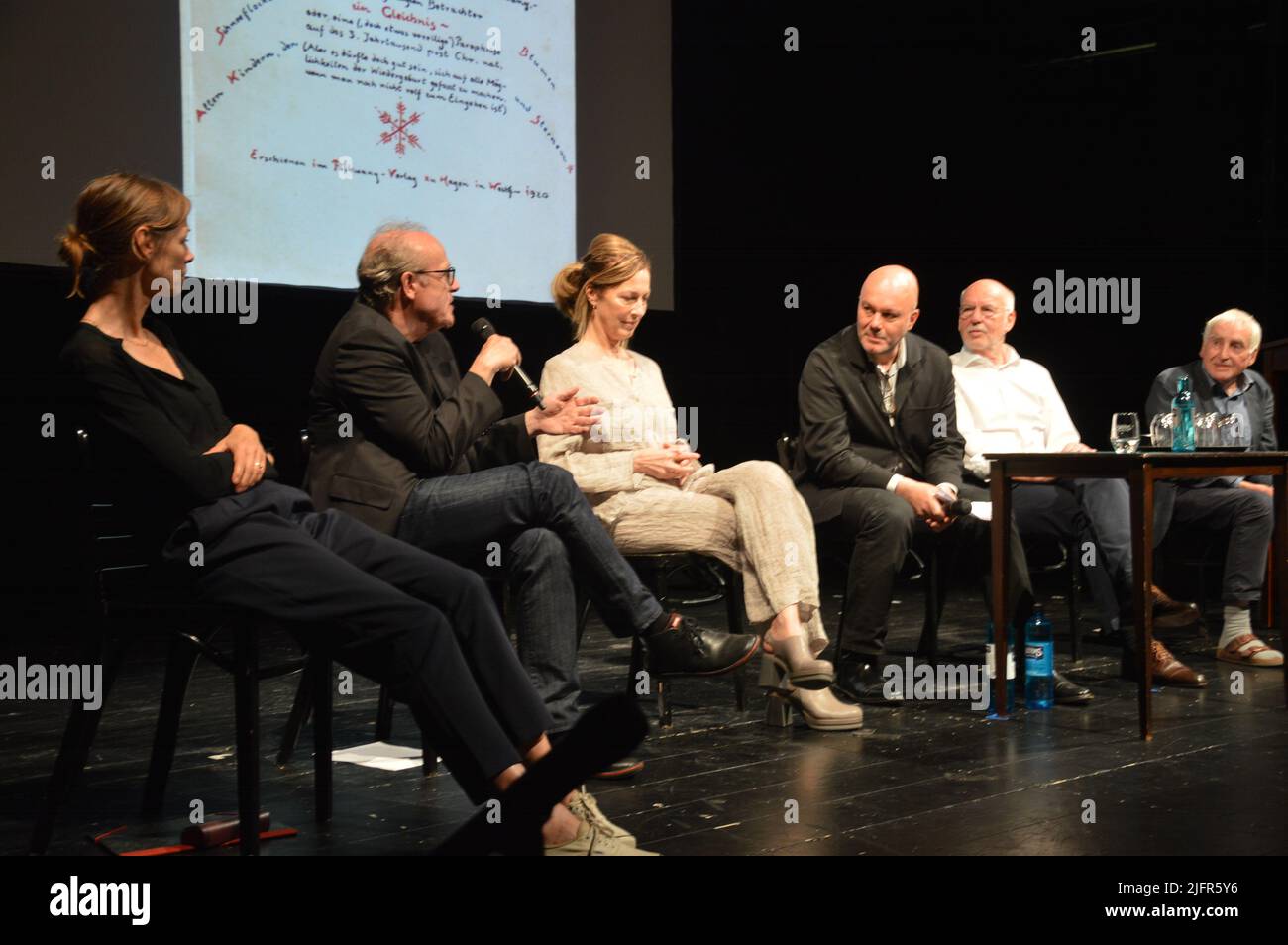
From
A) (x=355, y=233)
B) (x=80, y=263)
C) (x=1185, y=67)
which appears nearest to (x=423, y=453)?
(x=80, y=263)

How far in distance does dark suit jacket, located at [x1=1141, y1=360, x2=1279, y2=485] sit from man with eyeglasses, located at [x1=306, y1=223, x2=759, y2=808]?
7.01 ft

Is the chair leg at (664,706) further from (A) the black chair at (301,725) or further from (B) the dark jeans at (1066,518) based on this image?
(B) the dark jeans at (1066,518)

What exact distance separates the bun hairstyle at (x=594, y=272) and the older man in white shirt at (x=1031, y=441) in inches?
43.8

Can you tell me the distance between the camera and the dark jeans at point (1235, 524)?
3676mm

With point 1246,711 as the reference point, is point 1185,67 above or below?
above

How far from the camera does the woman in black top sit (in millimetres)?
1740

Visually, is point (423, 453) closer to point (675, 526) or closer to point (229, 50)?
point (675, 526)

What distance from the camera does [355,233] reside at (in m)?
3.75

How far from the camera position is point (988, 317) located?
12.3 ft

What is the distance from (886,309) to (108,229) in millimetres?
1993

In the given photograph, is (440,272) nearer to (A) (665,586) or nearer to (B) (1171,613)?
(A) (665,586)

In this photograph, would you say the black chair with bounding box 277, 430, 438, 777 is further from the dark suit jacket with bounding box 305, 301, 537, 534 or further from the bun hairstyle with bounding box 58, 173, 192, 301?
the bun hairstyle with bounding box 58, 173, 192, 301

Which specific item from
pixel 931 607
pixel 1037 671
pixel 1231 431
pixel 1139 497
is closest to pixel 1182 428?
pixel 1231 431
